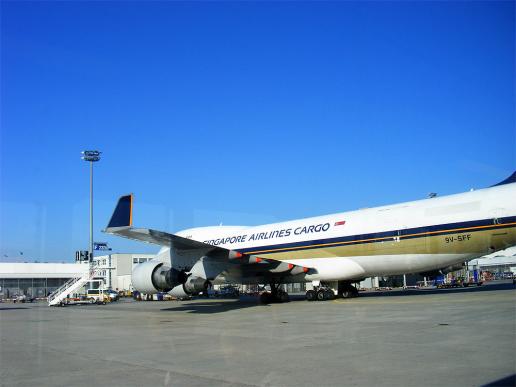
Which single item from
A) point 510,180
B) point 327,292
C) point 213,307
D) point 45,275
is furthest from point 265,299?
point 45,275

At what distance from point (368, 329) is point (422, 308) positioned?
571 cm

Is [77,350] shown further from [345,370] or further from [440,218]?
[440,218]

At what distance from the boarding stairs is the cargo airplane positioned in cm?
1688

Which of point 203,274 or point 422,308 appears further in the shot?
point 203,274

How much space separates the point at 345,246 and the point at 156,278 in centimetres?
899

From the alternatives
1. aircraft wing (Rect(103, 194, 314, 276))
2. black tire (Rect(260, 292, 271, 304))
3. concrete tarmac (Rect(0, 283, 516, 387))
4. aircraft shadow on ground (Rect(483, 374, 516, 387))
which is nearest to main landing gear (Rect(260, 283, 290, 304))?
black tire (Rect(260, 292, 271, 304))

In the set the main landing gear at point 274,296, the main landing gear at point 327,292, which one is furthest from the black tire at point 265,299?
the main landing gear at point 327,292

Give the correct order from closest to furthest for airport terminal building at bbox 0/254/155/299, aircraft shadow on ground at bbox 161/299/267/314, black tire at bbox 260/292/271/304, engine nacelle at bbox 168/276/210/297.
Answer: engine nacelle at bbox 168/276/210/297, aircraft shadow on ground at bbox 161/299/267/314, black tire at bbox 260/292/271/304, airport terminal building at bbox 0/254/155/299

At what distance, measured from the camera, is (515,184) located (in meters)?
19.9

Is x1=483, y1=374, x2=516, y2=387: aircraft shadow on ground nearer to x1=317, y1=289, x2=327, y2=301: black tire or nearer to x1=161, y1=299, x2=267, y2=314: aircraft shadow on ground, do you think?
x1=161, y1=299, x2=267, y2=314: aircraft shadow on ground

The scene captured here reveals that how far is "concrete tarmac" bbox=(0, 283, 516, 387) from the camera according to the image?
6.94 metres

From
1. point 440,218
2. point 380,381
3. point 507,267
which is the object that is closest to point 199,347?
point 380,381

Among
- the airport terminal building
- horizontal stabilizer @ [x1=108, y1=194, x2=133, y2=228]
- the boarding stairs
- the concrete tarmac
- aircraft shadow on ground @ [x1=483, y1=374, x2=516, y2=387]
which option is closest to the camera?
aircraft shadow on ground @ [x1=483, y1=374, x2=516, y2=387]

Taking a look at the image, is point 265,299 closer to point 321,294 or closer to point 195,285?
point 321,294
